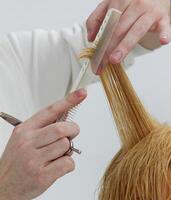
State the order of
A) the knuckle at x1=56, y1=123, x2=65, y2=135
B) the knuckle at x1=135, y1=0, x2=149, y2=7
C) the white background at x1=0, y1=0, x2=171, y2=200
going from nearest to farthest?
the knuckle at x1=56, y1=123, x2=65, y2=135 < the knuckle at x1=135, y1=0, x2=149, y2=7 < the white background at x1=0, y1=0, x2=171, y2=200

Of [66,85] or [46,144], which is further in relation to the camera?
[66,85]

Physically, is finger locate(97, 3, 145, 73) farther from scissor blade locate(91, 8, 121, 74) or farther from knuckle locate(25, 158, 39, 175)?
knuckle locate(25, 158, 39, 175)

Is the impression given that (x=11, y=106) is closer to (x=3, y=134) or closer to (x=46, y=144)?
(x=3, y=134)

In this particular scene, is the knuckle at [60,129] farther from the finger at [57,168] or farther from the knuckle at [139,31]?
the knuckle at [139,31]

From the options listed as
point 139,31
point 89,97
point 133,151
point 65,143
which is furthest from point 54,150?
point 89,97

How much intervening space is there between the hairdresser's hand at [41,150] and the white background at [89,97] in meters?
0.76

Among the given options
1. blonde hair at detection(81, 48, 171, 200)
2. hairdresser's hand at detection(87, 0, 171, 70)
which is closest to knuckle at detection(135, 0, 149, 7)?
hairdresser's hand at detection(87, 0, 171, 70)

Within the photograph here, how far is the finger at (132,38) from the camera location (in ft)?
3.08

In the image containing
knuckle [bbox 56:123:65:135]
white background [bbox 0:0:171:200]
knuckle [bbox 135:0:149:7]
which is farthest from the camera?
white background [bbox 0:0:171:200]

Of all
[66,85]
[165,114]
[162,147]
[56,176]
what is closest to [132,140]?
[162,147]

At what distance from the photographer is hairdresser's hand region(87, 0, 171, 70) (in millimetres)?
957

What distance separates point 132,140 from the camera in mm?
1017

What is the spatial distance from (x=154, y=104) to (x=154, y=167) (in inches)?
30.0

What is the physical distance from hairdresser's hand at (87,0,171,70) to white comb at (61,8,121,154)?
0.9 inches
